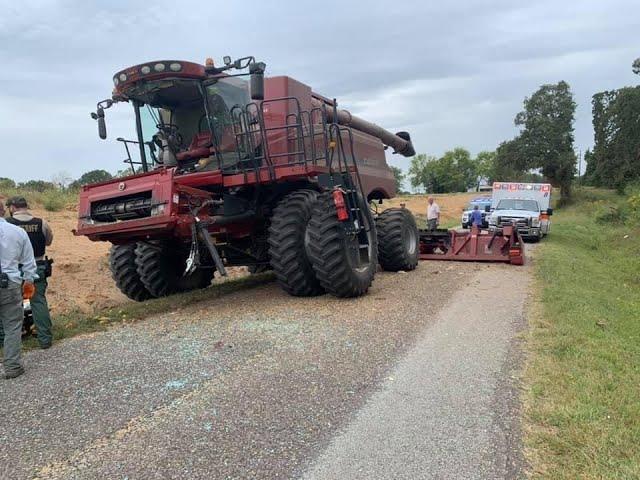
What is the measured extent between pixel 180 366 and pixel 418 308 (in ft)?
Result: 11.8

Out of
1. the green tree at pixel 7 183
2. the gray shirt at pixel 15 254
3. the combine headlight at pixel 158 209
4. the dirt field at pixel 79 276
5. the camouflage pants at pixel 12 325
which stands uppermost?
the green tree at pixel 7 183

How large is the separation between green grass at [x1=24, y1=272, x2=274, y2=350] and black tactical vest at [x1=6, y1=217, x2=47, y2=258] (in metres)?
0.98

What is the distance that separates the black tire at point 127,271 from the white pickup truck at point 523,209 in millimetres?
11550

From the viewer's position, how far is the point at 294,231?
298 inches

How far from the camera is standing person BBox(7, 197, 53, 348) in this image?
19.1 ft

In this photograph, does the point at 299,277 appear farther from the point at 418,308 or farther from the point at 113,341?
the point at 113,341

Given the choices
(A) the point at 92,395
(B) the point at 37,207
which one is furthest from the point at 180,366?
(B) the point at 37,207

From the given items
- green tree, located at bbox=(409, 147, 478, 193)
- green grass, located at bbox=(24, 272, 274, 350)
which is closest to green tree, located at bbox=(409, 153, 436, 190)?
green tree, located at bbox=(409, 147, 478, 193)

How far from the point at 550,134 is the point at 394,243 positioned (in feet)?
148

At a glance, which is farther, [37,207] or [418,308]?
[37,207]

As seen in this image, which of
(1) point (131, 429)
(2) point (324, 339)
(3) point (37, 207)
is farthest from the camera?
(3) point (37, 207)

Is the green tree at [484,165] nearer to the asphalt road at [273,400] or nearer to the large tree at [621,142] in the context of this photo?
the large tree at [621,142]

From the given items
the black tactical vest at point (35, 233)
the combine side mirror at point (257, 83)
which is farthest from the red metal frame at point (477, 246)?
the black tactical vest at point (35, 233)

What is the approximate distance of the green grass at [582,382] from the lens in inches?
128
